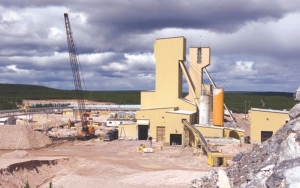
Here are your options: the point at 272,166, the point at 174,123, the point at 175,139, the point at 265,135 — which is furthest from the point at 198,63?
the point at 272,166

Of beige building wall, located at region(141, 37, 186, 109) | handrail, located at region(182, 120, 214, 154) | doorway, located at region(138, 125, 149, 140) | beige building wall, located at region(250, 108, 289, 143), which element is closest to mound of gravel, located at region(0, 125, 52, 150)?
doorway, located at region(138, 125, 149, 140)

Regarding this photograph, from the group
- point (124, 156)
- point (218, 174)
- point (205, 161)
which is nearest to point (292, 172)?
point (218, 174)

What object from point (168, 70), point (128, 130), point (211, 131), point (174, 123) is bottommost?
point (128, 130)

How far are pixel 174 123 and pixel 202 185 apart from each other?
32.6 metres

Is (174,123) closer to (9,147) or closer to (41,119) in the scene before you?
(9,147)

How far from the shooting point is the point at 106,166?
1476 inches

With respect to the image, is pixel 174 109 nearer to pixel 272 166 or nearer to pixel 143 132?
pixel 143 132

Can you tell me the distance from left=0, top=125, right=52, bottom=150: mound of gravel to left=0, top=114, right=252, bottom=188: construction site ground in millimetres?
1568

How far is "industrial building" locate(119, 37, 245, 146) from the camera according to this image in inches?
2016

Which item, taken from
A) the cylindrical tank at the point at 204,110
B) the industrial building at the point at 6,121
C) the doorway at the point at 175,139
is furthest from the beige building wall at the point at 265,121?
the industrial building at the point at 6,121

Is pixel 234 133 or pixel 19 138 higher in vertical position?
pixel 234 133

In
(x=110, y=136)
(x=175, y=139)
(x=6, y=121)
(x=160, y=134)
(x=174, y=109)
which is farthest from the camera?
(x=6, y=121)

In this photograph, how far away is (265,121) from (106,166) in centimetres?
2139

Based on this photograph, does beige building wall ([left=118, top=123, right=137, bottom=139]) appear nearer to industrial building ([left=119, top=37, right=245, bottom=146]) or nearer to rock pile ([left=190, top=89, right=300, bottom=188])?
industrial building ([left=119, top=37, right=245, bottom=146])
